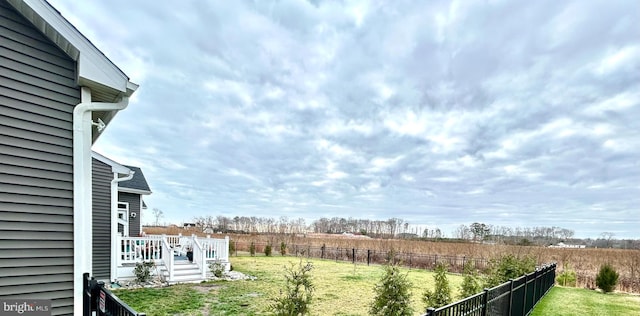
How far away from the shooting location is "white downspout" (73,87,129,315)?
10.0ft

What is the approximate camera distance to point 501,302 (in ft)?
14.5

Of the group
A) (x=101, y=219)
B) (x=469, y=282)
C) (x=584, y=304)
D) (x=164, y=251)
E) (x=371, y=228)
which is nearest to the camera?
(x=469, y=282)

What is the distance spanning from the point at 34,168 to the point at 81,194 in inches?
17.7

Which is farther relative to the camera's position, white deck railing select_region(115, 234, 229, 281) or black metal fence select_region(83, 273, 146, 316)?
white deck railing select_region(115, 234, 229, 281)

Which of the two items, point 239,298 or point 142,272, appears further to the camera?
point 142,272

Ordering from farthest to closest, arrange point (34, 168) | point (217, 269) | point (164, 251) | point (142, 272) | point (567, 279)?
point (567, 279) → point (217, 269) → point (164, 251) → point (142, 272) → point (34, 168)

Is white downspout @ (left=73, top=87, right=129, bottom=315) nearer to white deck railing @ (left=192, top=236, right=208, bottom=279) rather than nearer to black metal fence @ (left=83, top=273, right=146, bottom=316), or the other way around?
black metal fence @ (left=83, top=273, right=146, bottom=316)

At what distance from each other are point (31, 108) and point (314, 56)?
10.4 metres

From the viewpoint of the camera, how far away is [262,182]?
3025 cm

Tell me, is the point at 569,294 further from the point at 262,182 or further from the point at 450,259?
the point at 262,182

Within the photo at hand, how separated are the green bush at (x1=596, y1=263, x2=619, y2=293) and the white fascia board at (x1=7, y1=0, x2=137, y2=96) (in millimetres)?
14686

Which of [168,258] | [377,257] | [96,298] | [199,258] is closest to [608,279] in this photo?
[377,257]

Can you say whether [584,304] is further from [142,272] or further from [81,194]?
[142,272]

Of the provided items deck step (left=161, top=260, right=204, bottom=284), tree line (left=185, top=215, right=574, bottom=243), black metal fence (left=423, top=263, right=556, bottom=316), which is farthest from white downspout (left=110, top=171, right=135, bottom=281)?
tree line (left=185, top=215, right=574, bottom=243)
